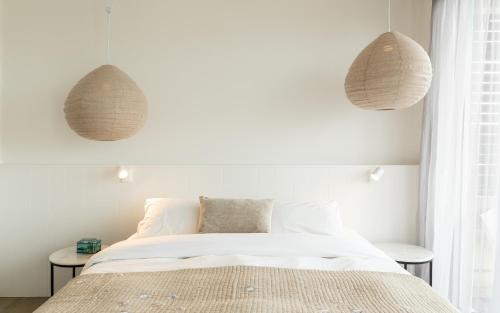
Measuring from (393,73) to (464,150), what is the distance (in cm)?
64

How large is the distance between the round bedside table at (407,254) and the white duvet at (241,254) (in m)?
0.45

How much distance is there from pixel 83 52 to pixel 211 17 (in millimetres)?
1036

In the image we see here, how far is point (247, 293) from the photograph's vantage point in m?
2.27

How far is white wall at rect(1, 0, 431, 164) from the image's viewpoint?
392 centimetres

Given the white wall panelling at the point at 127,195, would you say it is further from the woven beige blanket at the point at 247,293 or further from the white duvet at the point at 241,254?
the woven beige blanket at the point at 247,293

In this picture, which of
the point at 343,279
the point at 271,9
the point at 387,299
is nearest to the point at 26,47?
the point at 271,9

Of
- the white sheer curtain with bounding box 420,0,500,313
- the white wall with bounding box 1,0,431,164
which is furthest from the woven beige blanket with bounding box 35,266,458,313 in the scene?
the white wall with bounding box 1,0,431,164

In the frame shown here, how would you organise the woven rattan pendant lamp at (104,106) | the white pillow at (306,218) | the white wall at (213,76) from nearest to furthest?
1. the woven rattan pendant lamp at (104,106)
2. the white pillow at (306,218)
3. the white wall at (213,76)

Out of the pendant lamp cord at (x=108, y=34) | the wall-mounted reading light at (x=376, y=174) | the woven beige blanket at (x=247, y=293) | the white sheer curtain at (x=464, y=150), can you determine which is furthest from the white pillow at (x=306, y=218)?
the pendant lamp cord at (x=108, y=34)

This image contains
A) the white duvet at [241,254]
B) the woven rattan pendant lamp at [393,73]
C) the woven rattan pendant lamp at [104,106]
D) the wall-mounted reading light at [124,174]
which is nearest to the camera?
the white duvet at [241,254]

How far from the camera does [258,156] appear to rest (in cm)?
397

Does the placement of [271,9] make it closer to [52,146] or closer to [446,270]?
[52,146]

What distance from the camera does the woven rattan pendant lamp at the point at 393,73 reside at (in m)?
2.98

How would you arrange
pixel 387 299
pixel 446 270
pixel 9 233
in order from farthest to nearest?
pixel 9 233 → pixel 446 270 → pixel 387 299
